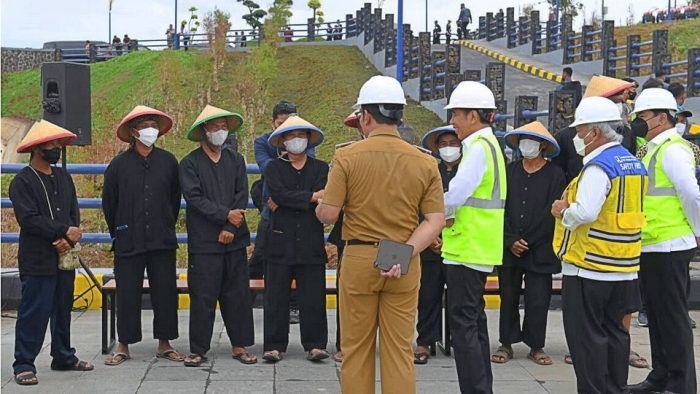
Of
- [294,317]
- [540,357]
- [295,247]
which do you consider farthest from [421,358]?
[294,317]

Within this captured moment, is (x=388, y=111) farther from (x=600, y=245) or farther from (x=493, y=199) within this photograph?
(x=600, y=245)

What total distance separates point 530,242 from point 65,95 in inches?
181

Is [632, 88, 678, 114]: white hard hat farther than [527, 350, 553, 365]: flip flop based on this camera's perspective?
No

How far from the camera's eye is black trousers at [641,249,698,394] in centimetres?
649

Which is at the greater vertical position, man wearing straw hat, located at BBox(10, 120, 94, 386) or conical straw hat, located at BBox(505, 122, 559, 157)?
conical straw hat, located at BBox(505, 122, 559, 157)

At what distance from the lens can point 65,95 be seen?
9.01 m

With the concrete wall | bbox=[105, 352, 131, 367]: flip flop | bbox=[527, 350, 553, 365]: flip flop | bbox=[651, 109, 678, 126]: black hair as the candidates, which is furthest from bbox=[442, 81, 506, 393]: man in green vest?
the concrete wall

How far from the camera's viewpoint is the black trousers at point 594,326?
6.02 metres

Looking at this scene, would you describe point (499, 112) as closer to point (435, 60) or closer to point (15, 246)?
point (435, 60)

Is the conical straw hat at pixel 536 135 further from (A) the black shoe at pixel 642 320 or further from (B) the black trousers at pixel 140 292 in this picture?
(B) the black trousers at pixel 140 292

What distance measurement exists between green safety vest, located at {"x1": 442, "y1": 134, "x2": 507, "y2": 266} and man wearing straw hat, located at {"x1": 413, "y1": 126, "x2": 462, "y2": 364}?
1.31 metres

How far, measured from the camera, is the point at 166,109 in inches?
1068

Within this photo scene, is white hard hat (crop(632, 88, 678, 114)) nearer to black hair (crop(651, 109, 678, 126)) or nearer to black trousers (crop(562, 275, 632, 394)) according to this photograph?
black hair (crop(651, 109, 678, 126))

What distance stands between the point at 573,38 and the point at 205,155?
83.3 feet
